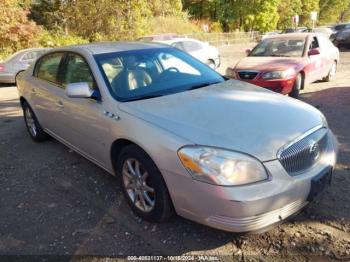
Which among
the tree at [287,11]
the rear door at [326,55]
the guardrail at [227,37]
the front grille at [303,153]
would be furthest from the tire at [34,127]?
the tree at [287,11]

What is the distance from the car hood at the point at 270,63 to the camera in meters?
7.86

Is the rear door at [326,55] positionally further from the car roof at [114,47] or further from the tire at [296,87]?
the car roof at [114,47]

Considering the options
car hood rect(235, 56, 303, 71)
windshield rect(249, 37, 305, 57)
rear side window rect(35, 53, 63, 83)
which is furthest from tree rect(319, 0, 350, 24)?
rear side window rect(35, 53, 63, 83)

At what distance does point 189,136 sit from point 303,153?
93 centimetres

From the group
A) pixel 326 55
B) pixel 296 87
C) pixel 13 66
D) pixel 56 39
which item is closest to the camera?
pixel 296 87

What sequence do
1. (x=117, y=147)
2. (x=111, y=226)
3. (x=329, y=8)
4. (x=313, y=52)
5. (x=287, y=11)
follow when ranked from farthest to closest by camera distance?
(x=329, y=8) → (x=287, y=11) → (x=313, y=52) → (x=117, y=147) → (x=111, y=226)

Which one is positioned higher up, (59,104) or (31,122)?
(59,104)

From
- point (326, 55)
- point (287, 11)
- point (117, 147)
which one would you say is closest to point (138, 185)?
point (117, 147)

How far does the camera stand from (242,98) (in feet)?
11.7

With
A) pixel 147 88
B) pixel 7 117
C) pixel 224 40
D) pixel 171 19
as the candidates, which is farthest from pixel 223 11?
pixel 147 88

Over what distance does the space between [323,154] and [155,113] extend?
1500 mm

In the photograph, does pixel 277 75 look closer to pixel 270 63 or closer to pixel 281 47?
pixel 270 63

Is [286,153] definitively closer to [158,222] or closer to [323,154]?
[323,154]

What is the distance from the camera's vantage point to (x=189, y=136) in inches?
111
